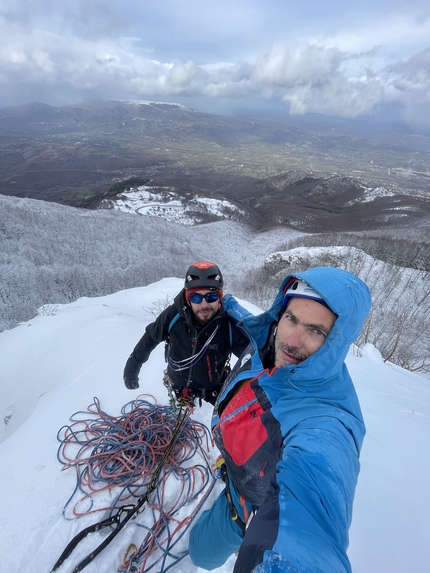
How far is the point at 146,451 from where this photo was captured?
3336mm

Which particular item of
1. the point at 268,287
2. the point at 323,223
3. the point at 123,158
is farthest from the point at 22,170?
the point at 268,287

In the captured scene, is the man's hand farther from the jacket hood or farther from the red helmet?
the jacket hood

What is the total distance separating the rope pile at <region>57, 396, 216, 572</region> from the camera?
2641mm

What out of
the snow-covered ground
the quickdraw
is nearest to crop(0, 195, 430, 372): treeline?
the quickdraw

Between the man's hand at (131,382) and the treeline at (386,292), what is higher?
the man's hand at (131,382)

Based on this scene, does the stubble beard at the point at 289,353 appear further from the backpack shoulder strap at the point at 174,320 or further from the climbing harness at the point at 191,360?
the backpack shoulder strap at the point at 174,320

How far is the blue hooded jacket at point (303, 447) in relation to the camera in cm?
115

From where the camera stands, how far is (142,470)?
124 inches

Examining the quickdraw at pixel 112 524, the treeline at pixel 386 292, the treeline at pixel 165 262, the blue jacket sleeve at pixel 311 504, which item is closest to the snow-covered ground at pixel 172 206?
the treeline at pixel 165 262

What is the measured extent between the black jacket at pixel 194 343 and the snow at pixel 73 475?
1.11 m

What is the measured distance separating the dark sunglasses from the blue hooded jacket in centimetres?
114

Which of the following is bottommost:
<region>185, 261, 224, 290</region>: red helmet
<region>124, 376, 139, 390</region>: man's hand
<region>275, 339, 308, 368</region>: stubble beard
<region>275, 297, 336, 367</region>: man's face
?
<region>124, 376, 139, 390</region>: man's hand

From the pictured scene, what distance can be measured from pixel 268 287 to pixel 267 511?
27746 millimetres

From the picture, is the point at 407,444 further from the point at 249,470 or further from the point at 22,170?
the point at 22,170
